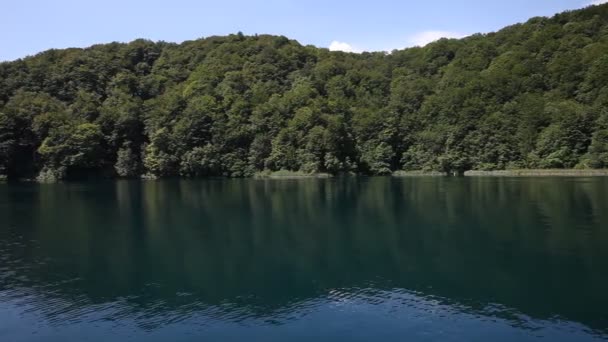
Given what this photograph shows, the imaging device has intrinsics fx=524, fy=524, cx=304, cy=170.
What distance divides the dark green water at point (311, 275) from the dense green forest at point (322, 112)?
171ft

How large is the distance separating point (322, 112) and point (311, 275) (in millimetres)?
83866

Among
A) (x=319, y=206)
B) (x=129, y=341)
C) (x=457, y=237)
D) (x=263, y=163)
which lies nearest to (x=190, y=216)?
(x=319, y=206)

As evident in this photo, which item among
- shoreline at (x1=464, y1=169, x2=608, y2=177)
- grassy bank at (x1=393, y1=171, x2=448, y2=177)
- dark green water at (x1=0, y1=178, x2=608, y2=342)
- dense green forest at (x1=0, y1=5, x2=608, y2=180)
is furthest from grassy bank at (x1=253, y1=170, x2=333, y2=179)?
dark green water at (x1=0, y1=178, x2=608, y2=342)

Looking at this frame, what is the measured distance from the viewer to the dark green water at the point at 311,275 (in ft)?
49.8

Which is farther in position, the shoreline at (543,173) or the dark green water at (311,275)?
the shoreline at (543,173)

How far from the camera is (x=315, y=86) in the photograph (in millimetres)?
119375

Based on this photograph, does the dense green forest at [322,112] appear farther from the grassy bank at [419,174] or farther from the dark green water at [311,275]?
the dark green water at [311,275]

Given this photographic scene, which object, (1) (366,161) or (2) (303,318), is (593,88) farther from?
(2) (303,318)

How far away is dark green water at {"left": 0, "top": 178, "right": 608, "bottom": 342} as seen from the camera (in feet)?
49.8

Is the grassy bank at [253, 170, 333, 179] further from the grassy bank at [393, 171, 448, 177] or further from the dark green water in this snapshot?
the dark green water

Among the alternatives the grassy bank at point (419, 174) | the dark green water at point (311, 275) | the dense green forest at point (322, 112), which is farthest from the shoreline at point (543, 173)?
the dark green water at point (311, 275)

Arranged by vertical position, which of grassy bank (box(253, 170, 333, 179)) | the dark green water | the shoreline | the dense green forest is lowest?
the dark green water

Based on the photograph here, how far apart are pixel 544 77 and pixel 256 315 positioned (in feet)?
320

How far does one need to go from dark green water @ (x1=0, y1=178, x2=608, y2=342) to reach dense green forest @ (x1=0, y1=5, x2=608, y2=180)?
52099 millimetres
